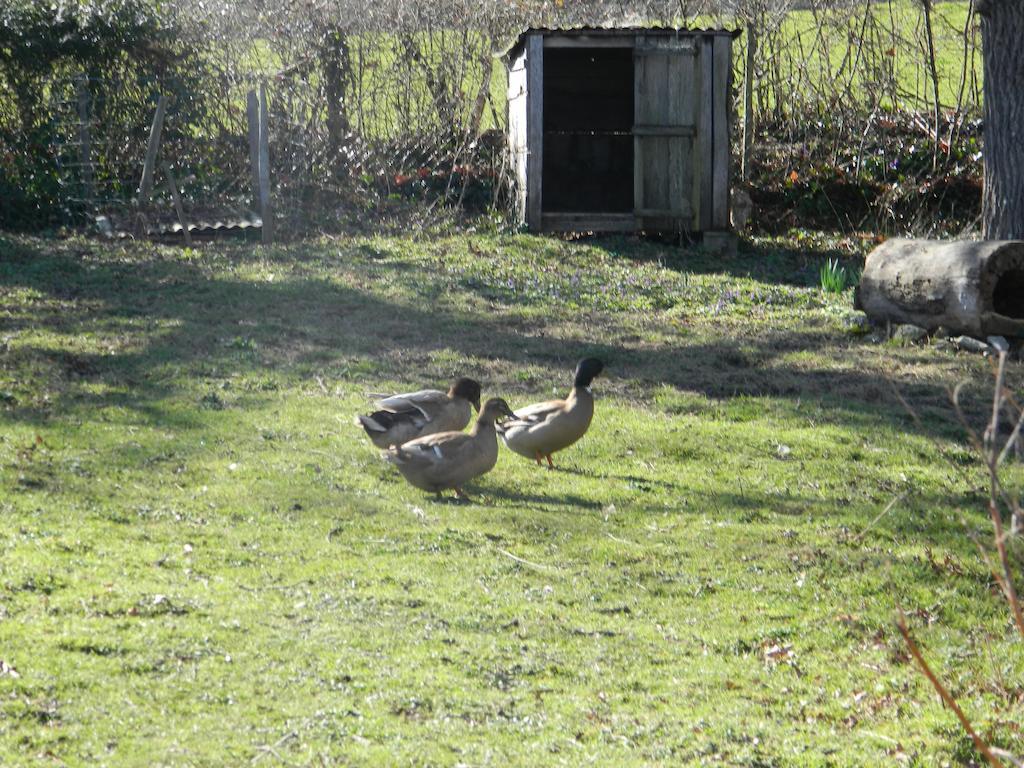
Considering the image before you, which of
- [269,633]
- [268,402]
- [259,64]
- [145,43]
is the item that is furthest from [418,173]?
[269,633]

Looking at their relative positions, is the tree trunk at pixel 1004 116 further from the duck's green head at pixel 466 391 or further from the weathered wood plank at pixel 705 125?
the duck's green head at pixel 466 391

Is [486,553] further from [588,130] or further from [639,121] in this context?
[588,130]

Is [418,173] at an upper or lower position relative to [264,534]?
upper

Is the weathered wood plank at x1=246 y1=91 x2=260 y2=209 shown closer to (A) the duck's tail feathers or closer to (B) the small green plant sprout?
(B) the small green plant sprout

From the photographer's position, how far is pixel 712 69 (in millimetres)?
17938

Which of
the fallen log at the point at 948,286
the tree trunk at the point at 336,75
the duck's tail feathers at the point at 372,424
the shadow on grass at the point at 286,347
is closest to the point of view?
the duck's tail feathers at the point at 372,424

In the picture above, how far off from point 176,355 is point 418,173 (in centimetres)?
893

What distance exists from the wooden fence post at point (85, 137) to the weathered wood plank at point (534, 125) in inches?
255

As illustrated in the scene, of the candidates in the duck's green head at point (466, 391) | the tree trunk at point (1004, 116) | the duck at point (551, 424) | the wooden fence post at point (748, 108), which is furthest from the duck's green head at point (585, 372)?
the wooden fence post at point (748, 108)

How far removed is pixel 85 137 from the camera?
62.8 feet

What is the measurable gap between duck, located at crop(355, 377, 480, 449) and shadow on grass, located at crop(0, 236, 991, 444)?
187 centimetres

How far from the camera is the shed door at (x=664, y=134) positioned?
59.2 feet

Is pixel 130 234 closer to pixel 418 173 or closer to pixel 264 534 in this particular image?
pixel 418 173

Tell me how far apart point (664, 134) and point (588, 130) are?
3167 mm
